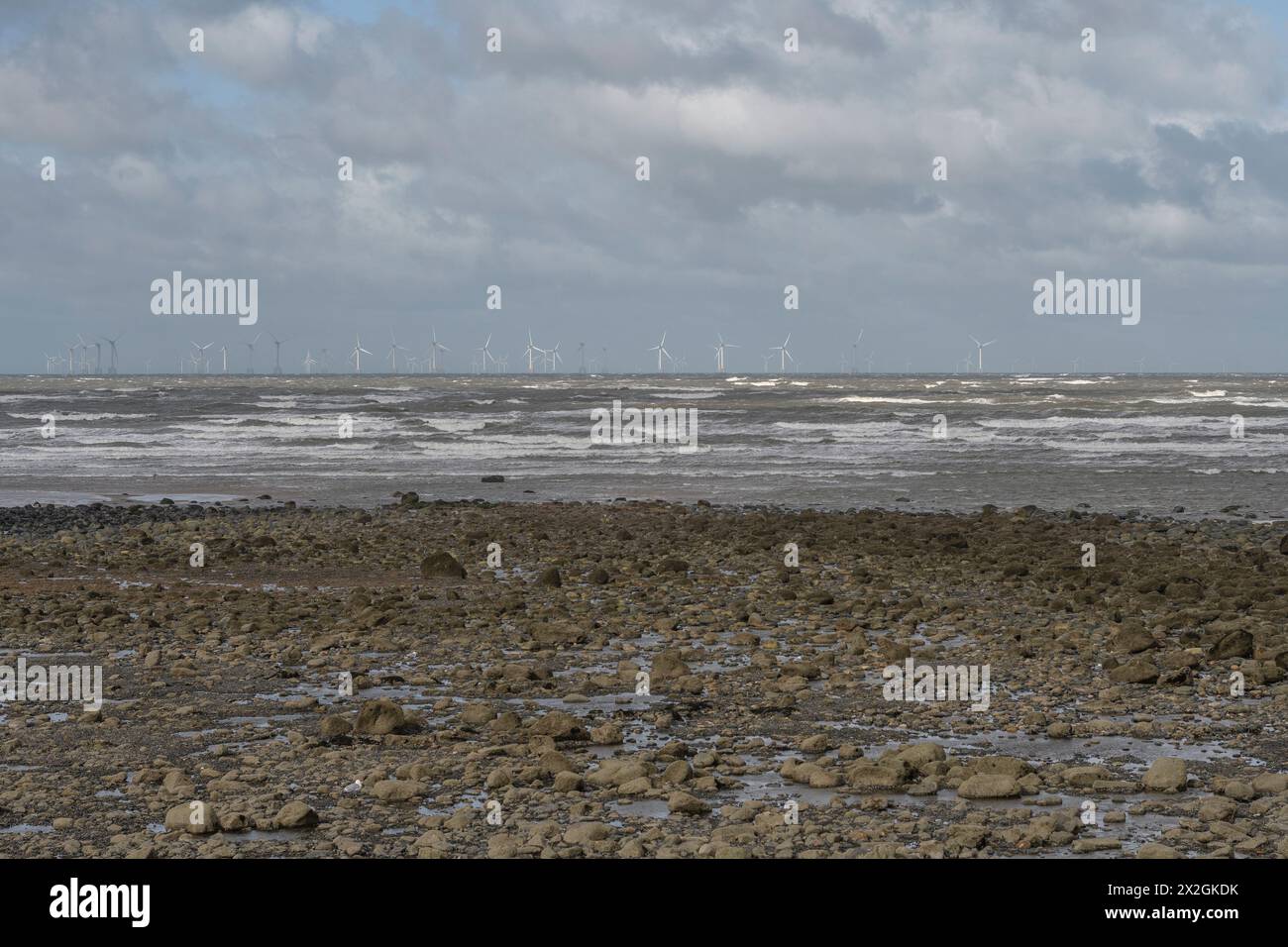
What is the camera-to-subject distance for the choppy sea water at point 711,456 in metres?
31.9

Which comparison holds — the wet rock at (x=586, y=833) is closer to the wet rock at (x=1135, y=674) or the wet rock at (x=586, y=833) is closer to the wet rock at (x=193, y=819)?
the wet rock at (x=193, y=819)

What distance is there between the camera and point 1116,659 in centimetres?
1200

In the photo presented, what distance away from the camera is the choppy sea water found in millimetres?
31922

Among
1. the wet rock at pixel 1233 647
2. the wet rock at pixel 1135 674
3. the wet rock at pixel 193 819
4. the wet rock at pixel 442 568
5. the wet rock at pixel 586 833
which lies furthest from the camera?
the wet rock at pixel 442 568

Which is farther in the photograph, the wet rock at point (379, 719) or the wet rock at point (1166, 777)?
the wet rock at point (379, 719)

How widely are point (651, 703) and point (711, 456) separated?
34.3 metres

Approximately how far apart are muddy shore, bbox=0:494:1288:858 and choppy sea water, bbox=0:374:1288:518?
36.0 ft

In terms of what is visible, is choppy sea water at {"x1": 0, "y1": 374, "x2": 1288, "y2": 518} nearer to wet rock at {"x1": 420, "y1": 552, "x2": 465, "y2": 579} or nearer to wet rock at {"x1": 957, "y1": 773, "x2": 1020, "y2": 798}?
wet rock at {"x1": 420, "y1": 552, "x2": 465, "y2": 579}

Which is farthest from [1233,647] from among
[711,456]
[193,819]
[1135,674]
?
[711,456]

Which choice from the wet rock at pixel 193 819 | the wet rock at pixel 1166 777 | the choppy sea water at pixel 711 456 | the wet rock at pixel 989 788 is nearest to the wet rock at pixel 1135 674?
the wet rock at pixel 1166 777

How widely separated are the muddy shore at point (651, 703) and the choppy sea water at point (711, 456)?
36.0 ft
